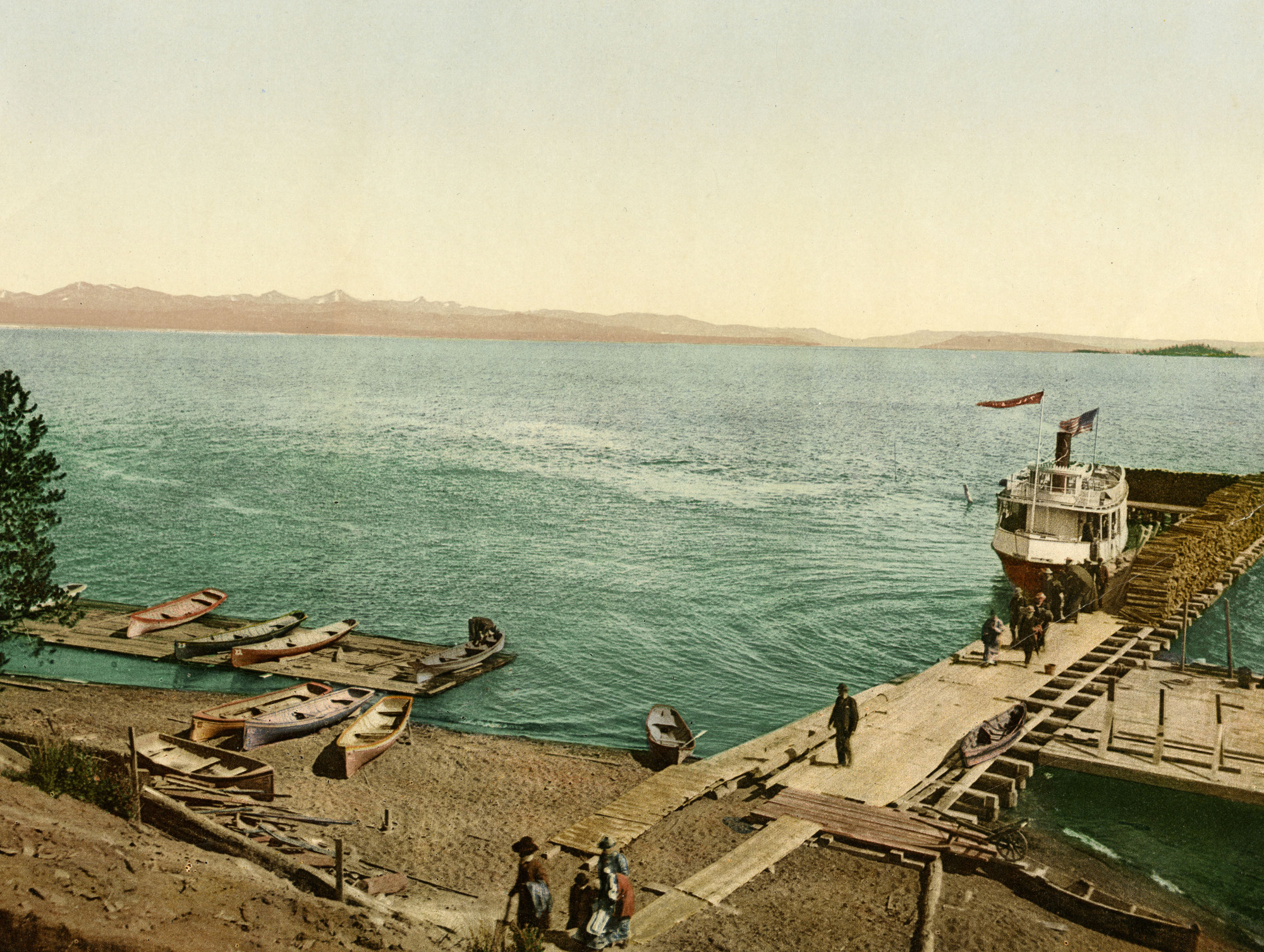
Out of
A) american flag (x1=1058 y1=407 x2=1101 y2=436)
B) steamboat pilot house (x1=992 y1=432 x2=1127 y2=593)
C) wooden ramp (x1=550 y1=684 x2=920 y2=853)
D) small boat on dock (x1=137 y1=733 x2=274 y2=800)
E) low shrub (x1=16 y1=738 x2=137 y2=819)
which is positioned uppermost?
american flag (x1=1058 y1=407 x2=1101 y2=436)

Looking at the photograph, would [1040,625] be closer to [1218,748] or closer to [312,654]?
[1218,748]

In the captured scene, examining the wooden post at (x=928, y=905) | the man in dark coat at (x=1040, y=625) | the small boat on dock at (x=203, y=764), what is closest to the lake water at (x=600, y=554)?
the man in dark coat at (x=1040, y=625)

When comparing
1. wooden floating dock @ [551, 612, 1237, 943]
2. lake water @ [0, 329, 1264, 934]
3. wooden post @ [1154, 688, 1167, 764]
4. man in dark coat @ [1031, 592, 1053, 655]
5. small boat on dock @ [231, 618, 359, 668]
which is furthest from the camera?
small boat on dock @ [231, 618, 359, 668]

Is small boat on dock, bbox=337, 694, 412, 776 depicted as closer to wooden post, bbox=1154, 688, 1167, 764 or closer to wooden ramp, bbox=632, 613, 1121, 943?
wooden ramp, bbox=632, 613, 1121, 943

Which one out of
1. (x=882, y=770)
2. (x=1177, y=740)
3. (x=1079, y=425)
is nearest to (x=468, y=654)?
(x=882, y=770)

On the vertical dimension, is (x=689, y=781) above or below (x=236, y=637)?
above

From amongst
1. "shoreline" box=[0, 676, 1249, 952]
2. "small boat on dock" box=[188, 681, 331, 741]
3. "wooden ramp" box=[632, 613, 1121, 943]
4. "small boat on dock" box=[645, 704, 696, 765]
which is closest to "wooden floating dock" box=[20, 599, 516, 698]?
"small boat on dock" box=[188, 681, 331, 741]

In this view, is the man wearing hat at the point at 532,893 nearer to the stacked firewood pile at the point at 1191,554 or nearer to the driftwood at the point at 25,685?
the driftwood at the point at 25,685
